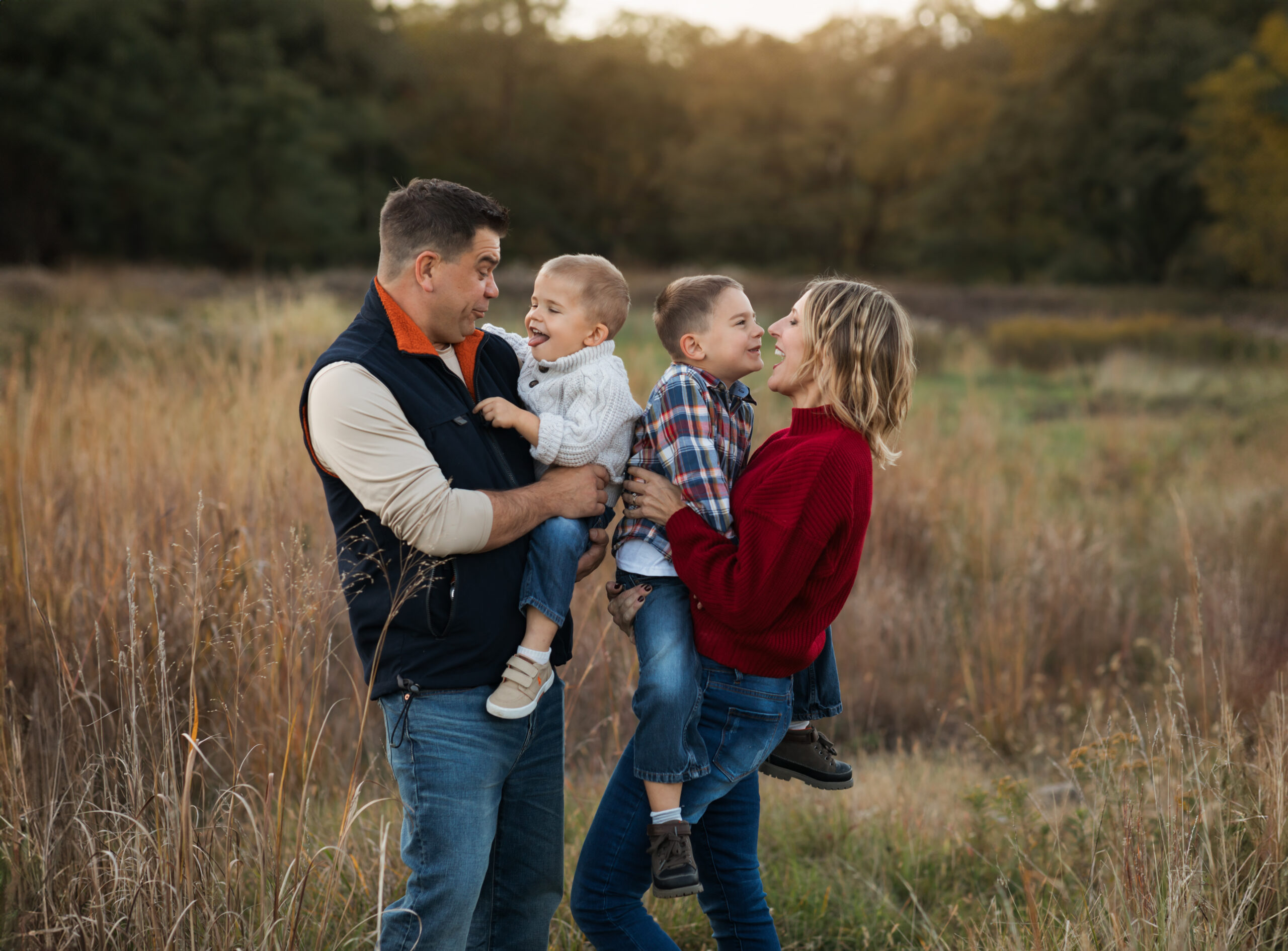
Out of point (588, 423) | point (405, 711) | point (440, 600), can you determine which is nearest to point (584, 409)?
point (588, 423)

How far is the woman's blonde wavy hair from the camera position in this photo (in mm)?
2139

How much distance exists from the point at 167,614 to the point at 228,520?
1.62 ft

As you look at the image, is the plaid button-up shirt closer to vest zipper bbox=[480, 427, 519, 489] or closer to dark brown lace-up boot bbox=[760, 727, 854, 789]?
vest zipper bbox=[480, 427, 519, 489]

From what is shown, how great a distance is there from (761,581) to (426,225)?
3.40ft

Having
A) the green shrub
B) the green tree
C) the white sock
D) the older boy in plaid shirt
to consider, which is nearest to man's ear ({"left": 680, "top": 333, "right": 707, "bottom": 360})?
the older boy in plaid shirt

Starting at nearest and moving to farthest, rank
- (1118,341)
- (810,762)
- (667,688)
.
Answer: (667,688)
(810,762)
(1118,341)

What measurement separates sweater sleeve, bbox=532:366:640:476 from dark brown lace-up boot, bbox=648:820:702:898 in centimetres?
82

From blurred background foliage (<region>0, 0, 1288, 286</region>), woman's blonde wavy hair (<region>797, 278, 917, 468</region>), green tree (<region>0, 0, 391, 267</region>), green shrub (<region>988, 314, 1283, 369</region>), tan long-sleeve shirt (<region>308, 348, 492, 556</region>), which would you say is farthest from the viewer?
blurred background foliage (<region>0, 0, 1288, 286</region>)

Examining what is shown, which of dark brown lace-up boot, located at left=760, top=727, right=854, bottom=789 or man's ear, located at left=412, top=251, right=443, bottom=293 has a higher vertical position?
man's ear, located at left=412, top=251, right=443, bottom=293

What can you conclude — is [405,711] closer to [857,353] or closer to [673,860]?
[673,860]

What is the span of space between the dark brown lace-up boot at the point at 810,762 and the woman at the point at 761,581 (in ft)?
0.61

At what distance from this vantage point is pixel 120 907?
2279 millimetres

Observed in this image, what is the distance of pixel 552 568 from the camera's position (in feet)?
6.98

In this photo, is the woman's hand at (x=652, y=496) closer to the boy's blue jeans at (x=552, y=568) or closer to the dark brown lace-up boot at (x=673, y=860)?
the boy's blue jeans at (x=552, y=568)
